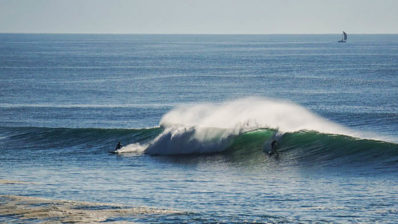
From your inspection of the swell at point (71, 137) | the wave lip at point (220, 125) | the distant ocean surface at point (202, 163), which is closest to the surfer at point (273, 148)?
the distant ocean surface at point (202, 163)

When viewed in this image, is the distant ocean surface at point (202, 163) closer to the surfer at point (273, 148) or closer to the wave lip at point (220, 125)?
the wave lip at point (220, 125)

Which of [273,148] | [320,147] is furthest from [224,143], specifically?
[320,147]

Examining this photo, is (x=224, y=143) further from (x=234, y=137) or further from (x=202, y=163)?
(x=202, y=163)

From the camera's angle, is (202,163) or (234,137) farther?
(234,137)

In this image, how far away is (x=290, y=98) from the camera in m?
74.4

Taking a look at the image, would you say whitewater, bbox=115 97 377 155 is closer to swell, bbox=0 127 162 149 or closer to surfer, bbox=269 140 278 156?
surfer, bbox=269 140 278 156

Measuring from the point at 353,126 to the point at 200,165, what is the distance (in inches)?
791

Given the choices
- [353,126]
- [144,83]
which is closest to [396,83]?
[144,83]

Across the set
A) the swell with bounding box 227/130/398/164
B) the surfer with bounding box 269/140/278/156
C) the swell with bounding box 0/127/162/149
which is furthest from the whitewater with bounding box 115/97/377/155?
the swell with bounding box 0/127/162/149

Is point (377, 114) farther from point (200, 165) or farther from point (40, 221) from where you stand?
point (40, 221)

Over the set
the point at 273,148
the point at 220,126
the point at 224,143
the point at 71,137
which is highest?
the point at 220,126

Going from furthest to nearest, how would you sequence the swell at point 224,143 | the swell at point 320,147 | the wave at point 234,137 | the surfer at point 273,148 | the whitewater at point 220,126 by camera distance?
1. the whitewater at point 220,126
2. the surfer at point 273,148
3. the wave at point 234,137
4. the swell at point 224,143
5. the swell at point 320,147

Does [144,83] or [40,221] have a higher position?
[144,83]

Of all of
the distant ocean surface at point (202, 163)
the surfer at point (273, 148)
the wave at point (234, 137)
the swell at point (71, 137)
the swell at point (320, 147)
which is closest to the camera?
the distant ocean surface at point (202, 163)
